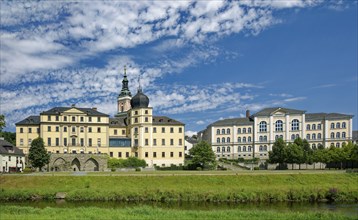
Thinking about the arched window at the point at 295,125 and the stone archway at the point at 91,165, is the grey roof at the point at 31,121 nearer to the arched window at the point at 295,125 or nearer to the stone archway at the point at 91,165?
the stone archway at the point at 91,165

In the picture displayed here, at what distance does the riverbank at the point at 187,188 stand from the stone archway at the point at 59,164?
23.0 metres

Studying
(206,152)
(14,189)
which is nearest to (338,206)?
(14,189)

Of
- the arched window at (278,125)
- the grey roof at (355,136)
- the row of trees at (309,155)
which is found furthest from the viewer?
the grey roof at (355,136)

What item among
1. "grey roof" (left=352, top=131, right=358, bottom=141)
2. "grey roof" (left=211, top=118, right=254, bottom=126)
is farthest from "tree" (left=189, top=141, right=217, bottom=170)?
"grey roof" (left=352, top=131, right=358, bottom=141)

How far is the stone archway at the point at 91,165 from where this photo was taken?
226 feet

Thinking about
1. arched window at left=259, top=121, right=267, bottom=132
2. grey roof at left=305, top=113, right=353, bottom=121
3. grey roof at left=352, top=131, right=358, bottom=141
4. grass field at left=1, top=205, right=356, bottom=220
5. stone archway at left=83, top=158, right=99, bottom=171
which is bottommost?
stone archway at left=83, top=158, right=99, bottom=171

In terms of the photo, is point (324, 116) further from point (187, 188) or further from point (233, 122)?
point (187, 188)

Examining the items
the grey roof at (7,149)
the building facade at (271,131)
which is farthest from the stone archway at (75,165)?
the building facade at (271,131)

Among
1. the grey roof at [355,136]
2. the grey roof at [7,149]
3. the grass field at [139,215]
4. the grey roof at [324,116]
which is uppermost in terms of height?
the grey roof at [324,116]

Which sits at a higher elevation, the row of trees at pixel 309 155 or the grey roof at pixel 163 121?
the grey roof at pixel 163 121

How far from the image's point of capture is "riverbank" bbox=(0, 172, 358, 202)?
35250 millimetres

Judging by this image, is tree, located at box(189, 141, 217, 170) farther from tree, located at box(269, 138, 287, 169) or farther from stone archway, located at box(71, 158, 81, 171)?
stone archway, located at box(71, 158, 81, 171)

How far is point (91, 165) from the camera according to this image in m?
69.3

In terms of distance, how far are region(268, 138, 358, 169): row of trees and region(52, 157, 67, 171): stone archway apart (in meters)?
35.2
